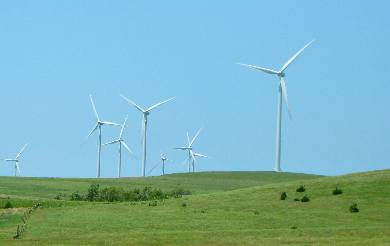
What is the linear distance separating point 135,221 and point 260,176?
9538 centimetres

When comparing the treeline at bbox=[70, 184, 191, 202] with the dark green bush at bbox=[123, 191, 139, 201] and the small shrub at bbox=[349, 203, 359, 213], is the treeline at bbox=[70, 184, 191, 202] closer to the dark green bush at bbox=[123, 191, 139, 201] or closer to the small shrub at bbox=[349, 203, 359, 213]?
the dark green bush at bbox=[123, 191, 139, 201]

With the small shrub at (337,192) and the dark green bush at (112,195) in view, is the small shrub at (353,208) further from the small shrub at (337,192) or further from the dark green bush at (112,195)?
the dark green bush at (112,195)

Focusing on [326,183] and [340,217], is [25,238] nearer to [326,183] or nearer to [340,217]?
[340,217]

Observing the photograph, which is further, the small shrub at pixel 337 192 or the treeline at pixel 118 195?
the treeline at pixel 118 195

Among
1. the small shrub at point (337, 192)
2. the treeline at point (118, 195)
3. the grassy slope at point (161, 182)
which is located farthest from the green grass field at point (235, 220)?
the grassy slope at point (161, 182)

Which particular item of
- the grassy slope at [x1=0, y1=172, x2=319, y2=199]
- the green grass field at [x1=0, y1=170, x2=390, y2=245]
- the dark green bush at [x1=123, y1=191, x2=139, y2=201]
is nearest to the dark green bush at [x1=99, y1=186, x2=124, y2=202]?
the dark green bush at [x1=123, y1=191, x2=139, y2=201]

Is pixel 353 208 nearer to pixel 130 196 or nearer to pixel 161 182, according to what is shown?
pixel 130 196

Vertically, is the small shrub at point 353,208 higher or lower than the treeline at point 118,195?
lower

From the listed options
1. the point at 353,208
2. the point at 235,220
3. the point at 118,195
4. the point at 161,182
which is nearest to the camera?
the point at 235,220

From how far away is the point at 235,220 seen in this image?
165 ft

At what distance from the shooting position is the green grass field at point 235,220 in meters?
39.8

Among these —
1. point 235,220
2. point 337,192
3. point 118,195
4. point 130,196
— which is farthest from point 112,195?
point 235,220

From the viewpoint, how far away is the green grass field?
131 ft

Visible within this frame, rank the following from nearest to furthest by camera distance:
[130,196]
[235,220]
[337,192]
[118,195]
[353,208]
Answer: [235,220], [353,208], [337,192], [130,196], [118,195]
